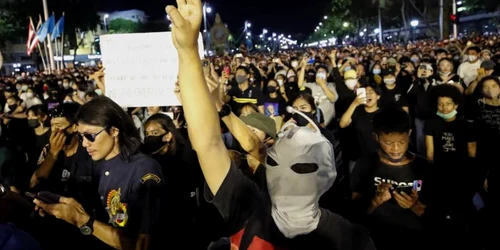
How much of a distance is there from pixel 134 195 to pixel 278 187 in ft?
4.27

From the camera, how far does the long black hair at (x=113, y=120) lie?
330 centimetres

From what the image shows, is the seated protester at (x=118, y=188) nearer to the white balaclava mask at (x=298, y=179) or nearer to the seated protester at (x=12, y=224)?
the seated protester at (x=12, y=224)

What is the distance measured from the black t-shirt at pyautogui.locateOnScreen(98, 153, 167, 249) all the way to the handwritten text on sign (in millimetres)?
988

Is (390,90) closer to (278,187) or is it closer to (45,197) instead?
(45,197)

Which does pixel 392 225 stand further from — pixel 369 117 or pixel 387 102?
pixel 387 102

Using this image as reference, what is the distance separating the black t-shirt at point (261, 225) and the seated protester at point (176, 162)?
212cm

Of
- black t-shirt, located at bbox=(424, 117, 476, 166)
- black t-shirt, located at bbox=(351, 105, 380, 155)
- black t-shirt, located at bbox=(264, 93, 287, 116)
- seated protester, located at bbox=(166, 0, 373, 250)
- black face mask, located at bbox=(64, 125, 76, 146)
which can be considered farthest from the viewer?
black t-shirt, located at bbox=(264, 93, 287, 116)

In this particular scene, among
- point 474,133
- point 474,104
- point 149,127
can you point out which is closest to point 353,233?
point 149,127

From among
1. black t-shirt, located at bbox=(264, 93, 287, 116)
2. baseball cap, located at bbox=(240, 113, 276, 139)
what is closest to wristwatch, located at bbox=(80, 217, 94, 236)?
baseball cap, located at bbox=(240, 113, 276, 139)

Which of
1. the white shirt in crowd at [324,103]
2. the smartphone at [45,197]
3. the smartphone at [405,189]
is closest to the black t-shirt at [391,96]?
the white shirt in crowd at [324,103]

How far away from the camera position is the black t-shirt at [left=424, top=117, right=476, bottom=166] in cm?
531

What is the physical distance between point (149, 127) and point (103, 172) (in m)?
1.65

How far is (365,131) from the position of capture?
20.6 ft

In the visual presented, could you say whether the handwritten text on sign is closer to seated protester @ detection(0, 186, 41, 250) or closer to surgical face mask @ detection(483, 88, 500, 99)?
seated protester @ detection(0, 186, 41, 250)
